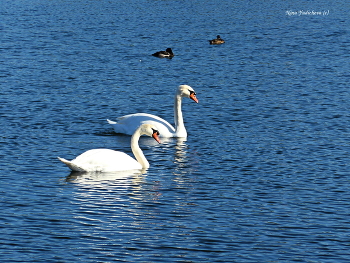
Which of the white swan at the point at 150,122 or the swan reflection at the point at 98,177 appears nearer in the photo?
the swan reflection at the point at 98,177

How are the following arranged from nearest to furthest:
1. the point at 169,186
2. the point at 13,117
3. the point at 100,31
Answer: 1. the point at 169,186
2. the point at 13,117
3. the point at 100,31

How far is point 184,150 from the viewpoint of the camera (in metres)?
23.0

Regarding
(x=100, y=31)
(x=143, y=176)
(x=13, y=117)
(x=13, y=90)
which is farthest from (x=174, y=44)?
(x=143, y=176)

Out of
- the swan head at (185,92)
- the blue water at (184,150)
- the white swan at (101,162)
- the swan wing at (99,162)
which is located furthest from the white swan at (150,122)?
the swan wing at (99,162)

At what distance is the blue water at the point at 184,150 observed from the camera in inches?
583

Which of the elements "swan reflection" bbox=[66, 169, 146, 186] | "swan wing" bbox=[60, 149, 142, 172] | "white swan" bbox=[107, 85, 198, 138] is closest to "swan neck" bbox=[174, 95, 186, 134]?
"white swan" bbox=[107, 85, 198, 138]

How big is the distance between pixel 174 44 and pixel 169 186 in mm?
32209

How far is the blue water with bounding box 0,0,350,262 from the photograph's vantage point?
14805 mm

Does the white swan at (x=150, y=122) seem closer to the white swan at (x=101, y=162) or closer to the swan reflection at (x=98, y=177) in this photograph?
the white swan at (x=101, y=162)

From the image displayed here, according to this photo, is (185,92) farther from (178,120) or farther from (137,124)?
(137,124)

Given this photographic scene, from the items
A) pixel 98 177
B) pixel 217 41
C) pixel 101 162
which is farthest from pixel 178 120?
pixel 217 41

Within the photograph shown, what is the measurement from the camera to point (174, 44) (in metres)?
50.2

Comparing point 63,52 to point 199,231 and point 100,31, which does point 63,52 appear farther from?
point 199,231

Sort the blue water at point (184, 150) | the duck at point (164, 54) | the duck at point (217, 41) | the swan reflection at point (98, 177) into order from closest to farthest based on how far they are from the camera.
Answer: the blue water at point (184, 150) < the swan reflection at point (98, 177) < the duck at point (164, 54) < the duck at point (217, 41)
